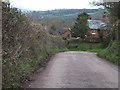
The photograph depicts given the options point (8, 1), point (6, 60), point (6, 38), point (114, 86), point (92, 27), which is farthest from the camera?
point (92, 27)

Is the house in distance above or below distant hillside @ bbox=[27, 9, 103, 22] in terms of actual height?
below

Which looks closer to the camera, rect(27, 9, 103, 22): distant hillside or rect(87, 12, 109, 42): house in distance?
rect(27, 9, 103, 22): distant hillside

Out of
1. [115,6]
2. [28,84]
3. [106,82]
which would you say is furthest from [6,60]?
[115,6]

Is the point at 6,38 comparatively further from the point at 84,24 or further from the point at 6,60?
the point at 84,24

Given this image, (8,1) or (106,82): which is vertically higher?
(8,1)

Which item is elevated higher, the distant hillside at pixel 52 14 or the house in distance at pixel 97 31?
the distant hillside at pixel 52 14

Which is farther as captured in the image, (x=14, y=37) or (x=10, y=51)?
(x=14, y=37)

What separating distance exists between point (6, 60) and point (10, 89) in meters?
0.92

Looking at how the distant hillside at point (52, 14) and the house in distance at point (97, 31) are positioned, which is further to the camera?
the house in distance at point (97, 31)

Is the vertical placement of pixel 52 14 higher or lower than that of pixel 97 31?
higher

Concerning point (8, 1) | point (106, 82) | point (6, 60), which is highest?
point (8, 1)

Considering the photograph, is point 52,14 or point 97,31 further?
point 97,31

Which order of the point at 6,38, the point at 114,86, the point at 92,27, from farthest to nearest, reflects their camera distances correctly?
the point at 92,27, the point at 114,86, the point at 6,38

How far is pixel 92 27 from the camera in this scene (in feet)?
342
